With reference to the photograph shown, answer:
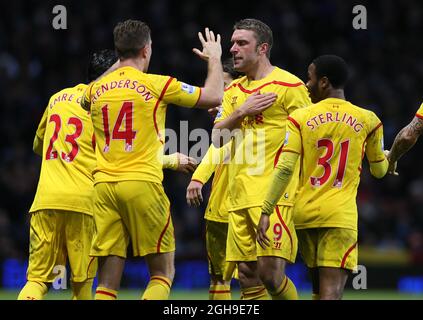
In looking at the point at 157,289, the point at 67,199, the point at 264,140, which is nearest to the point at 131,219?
the point at 157,289

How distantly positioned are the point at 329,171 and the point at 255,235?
0.95 metres

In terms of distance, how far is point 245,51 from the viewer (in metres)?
8.33

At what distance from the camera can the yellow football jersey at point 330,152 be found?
24.9 ft

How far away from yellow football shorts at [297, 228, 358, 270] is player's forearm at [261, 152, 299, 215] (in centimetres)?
43

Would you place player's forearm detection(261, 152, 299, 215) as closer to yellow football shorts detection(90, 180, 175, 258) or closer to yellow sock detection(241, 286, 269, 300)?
yellow football shorts detection(90, 180, 175, 258)

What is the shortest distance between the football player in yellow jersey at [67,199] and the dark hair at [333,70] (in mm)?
1959

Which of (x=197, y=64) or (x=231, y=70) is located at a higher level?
(x=197, y=64)

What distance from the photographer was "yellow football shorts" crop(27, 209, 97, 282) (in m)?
8.60

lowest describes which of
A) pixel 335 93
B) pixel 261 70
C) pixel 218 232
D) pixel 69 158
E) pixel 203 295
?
pixel 203 295

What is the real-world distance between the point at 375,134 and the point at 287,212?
1010 millimetres

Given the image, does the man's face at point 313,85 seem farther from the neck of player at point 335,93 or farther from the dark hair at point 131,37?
the dark hair at point 131,37

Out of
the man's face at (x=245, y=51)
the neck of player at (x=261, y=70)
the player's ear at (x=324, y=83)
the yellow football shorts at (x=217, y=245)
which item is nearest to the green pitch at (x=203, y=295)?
the yellow football shorts at (x=217, y=245)

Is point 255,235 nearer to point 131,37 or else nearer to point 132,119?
point 132,119
